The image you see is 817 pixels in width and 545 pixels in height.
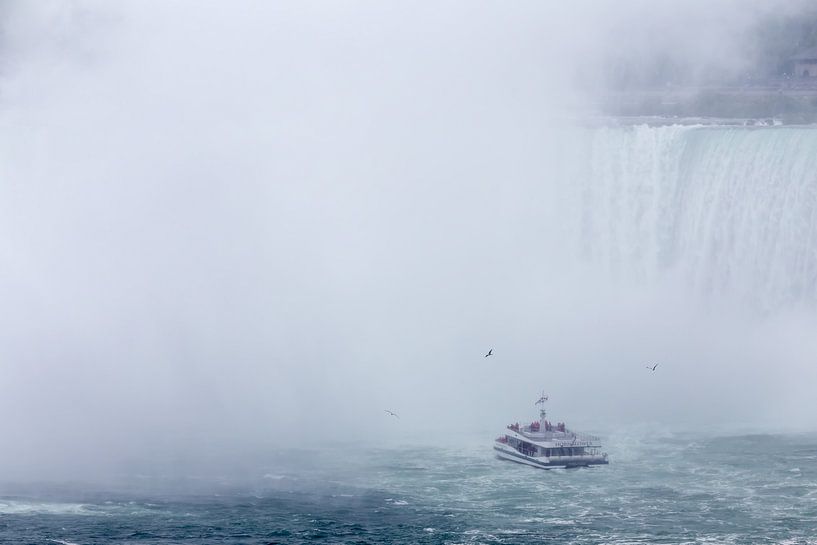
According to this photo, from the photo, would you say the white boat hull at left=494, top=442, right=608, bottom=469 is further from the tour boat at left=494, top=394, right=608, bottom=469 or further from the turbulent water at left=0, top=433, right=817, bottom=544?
the turbulent water at left=0, top=433, right=817, bottom=544

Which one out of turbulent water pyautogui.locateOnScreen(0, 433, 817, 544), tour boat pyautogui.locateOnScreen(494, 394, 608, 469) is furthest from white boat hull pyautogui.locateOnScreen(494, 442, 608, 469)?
turbulent water pyautogui.locateOnScreen(0, 433, 817, 544)

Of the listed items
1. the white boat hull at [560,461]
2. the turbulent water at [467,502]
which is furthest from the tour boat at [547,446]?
the turbulent water at [467,502]

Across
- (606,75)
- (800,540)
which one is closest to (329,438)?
(800,540)

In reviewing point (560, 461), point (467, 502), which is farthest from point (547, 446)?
point (467, 502)

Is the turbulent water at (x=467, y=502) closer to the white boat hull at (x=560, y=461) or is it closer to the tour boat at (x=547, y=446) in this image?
the white boat hull at (x=560, y=461)

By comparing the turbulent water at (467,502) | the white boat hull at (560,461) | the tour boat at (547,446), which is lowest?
the turbulent water at (467,502)

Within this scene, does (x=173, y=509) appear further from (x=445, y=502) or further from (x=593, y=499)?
(x=593, y=499)

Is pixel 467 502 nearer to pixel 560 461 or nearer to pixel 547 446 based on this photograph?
pixel 560 461

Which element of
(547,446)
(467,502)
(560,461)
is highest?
(547,446)
